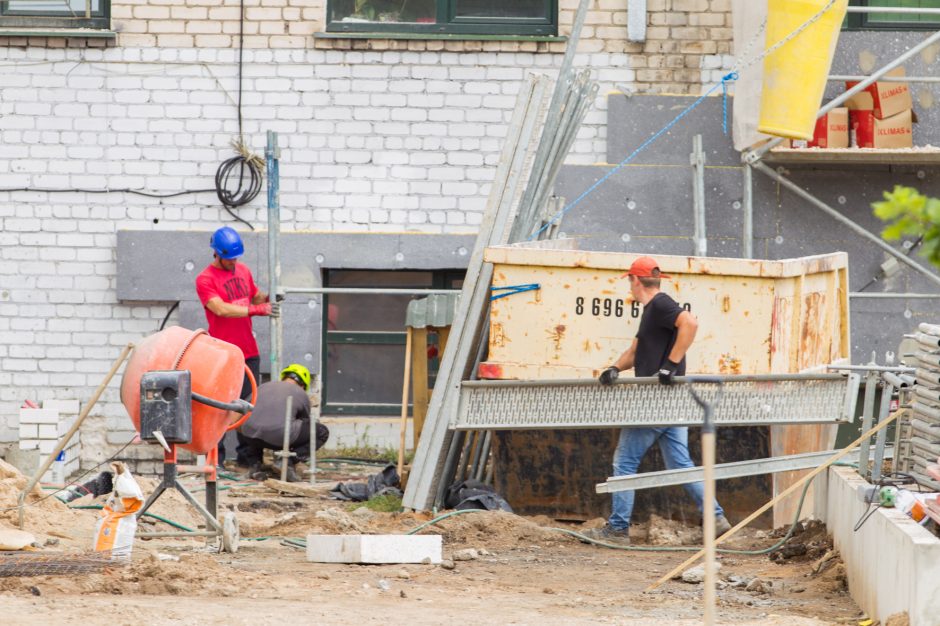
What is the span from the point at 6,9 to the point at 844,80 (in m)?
7.45

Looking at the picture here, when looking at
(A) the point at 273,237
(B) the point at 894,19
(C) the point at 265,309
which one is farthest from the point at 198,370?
(B) the point at 894,19

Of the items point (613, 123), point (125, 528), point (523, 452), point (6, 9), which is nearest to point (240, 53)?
point (6, 9)

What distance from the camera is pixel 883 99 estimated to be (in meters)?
12.6

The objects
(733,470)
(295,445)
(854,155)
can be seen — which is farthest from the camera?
(854,155)

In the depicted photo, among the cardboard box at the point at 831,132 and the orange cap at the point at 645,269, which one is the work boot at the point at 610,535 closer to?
the orange cap at the point at 645,269

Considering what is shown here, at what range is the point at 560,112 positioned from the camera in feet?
34.7

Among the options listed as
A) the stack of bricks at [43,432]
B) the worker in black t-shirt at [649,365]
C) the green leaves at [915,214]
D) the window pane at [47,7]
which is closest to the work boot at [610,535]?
the worker in black t-shirt at [649,365]

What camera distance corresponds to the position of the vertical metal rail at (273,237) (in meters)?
12.5

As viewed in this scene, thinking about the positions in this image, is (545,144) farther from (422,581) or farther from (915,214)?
(915,214)

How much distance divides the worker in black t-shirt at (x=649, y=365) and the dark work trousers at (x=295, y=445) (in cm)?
347

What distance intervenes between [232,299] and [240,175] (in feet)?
4.35

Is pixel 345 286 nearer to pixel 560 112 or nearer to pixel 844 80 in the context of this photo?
pixel 560 112

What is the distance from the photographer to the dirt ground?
21.0ft

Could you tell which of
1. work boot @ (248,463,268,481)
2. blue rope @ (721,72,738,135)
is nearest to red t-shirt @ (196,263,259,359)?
work boot @ (248,463,268,481)
